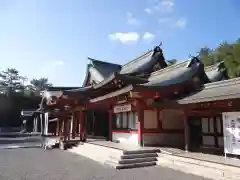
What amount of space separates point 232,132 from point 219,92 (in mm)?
1600

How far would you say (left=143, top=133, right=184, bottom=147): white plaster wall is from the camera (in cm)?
1353

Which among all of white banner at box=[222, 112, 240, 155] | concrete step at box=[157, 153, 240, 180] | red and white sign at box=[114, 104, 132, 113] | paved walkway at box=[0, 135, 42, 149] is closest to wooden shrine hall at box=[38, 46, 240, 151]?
red and white sign at box=[114, 104, 132, 113]

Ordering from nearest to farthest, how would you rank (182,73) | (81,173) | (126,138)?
(81,173)
(182,73)
(126,138)

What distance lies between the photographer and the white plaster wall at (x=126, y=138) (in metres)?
14.5

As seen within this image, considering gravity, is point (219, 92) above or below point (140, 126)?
above

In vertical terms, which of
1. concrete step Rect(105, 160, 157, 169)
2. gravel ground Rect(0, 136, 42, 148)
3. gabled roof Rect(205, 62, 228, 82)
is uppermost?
gabled roof Rect(205, 62, 228, 82)

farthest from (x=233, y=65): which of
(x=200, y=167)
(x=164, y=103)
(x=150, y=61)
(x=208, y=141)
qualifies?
(x=200, y=167)

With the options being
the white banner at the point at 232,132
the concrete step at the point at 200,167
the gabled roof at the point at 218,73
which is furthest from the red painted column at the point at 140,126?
the gabled roof at the point at 218,73

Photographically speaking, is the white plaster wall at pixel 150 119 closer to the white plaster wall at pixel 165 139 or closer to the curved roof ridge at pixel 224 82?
the white plaster wall at pixel 165 139

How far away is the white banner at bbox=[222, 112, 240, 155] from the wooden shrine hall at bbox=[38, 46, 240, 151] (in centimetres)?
36

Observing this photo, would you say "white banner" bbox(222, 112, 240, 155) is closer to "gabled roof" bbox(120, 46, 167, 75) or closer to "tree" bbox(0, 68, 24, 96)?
"gabled roof" bbox(120, 46, 167, 75)

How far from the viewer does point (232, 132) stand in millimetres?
9438

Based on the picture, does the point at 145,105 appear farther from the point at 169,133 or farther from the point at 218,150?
the point at 218,150

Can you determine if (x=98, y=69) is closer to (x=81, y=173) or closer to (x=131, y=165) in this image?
(x=131, y=165)
